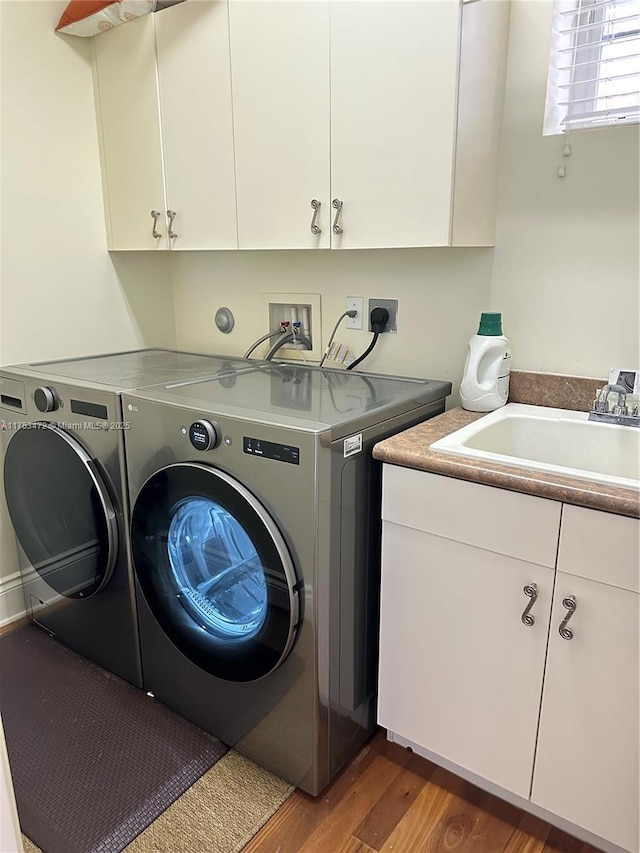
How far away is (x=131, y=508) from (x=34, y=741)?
0.69 m

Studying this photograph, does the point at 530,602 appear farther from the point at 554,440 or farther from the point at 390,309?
the point at 390,309

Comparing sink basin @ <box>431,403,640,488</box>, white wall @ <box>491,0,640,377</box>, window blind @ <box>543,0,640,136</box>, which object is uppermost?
window blind @ <box>543,0,640,136</box>

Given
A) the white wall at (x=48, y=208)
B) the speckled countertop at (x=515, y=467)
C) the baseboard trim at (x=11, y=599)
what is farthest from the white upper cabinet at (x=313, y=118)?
the baseboard trim at (x=11, y=599)

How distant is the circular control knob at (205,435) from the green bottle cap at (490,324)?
2.47 feet

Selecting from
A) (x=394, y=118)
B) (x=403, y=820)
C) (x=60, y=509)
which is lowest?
(x=403, y=820)

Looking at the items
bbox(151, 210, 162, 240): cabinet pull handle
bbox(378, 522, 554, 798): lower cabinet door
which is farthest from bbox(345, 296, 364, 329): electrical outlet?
bbox(378, 522, 554, 798): lower cabinet door

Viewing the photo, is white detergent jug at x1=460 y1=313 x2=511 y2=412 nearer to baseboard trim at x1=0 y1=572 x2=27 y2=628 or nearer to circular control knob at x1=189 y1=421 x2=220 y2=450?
circular control knob at x1=189 y1=421 x2=220 y2=450

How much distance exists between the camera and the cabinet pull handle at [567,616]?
3.76ft

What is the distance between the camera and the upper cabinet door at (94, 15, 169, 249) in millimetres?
1868

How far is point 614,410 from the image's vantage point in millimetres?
1446

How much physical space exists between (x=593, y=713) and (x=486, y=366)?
84 centimetres

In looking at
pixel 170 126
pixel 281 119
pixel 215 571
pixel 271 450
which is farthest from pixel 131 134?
pixel 215 571

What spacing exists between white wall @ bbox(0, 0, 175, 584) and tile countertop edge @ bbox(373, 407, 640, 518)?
4.40ft

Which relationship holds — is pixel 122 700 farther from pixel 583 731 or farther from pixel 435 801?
pixel 583 731
